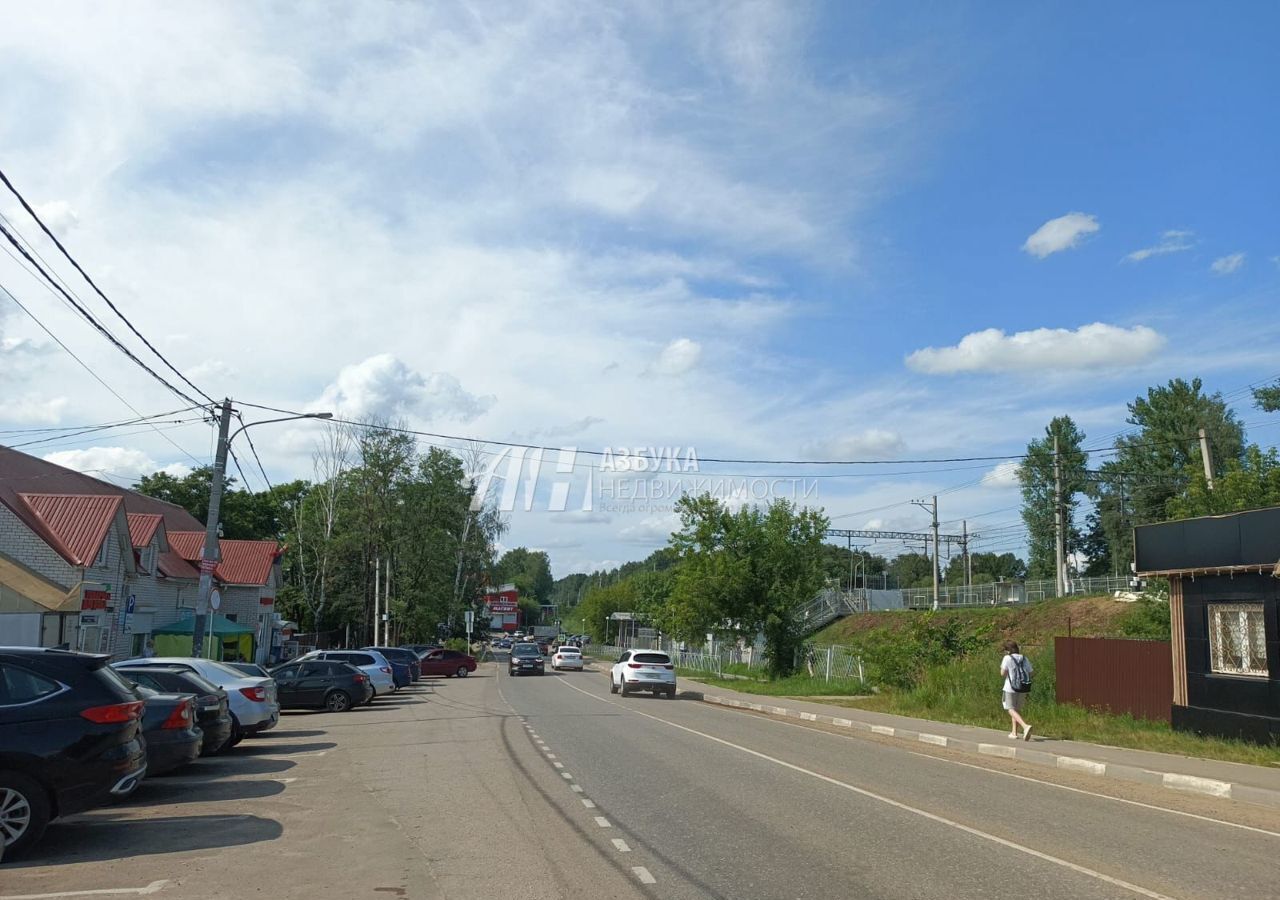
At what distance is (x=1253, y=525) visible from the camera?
16.8 meters

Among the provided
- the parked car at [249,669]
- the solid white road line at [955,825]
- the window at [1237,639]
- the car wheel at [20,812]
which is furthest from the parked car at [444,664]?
the car wheel at [20,812]

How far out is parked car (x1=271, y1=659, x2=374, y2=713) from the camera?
2544cm

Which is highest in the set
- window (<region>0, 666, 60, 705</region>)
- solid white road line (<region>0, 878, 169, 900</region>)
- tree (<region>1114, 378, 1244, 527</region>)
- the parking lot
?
tree (<region>1114, 378, 1244, 527</region>)

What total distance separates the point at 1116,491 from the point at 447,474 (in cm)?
5224

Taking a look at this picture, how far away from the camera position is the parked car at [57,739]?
812cm

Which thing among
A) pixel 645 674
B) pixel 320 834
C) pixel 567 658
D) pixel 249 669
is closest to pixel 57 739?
pixel 320 834

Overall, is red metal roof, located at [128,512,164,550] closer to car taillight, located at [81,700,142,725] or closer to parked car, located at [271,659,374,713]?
parked car, located at [271,659,374,713]

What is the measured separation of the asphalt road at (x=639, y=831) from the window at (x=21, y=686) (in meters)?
1.33

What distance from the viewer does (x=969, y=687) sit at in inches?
949

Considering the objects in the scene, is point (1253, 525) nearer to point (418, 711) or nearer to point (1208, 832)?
point (1208, 832)

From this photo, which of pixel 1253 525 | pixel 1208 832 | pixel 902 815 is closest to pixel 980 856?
pixel 902 815

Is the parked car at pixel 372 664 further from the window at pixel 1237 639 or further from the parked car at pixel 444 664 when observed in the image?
the window at pixel 1237 639

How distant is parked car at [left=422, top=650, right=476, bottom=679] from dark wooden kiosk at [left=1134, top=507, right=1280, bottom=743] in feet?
117

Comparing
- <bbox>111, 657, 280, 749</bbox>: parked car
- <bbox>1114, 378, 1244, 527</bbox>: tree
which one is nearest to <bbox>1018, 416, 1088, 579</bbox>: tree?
<bbox>1114, 378, 1244, 527</bbox>: tree
